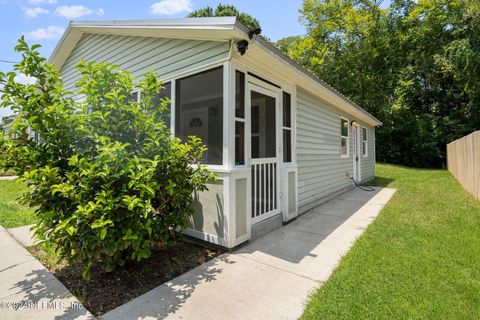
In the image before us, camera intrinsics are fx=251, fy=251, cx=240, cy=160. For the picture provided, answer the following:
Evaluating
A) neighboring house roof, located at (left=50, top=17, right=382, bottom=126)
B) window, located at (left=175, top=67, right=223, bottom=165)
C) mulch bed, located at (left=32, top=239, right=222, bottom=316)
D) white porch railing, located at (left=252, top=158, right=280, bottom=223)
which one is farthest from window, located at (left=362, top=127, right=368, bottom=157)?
mulch bed, located at (left=32, top=239, right=222, bottom=316)

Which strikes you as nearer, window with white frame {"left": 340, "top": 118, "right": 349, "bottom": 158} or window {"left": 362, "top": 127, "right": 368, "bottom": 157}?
window with white frame {"left": 340, "top": 118, "right": 349, "bottom": 158}

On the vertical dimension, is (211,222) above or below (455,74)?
below

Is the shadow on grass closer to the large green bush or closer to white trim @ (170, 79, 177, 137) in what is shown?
the large green bush

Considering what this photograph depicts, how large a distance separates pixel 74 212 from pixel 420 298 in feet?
10.5

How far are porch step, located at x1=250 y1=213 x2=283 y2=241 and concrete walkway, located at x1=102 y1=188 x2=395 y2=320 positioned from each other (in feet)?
0.32

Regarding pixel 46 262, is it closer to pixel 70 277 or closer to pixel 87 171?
pixel 70 277

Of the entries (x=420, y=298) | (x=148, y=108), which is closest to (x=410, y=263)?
(x=420, y=298)

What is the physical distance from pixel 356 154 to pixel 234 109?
287 inches

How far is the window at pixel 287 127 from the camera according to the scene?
4.72 meters

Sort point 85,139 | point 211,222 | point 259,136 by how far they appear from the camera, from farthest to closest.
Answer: point 259,136 → point 211,222 → point 85,139

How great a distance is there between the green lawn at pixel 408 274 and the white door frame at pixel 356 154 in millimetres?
4487

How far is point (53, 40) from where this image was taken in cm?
702

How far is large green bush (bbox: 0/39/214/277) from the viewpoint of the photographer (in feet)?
7.33

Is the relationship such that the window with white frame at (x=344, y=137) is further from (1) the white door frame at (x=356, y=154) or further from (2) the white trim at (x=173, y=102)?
(2) the white trim at (x=173, y=102)
